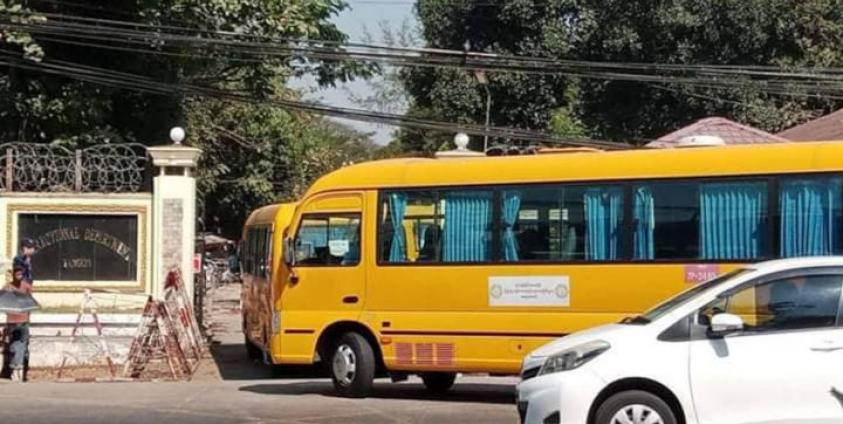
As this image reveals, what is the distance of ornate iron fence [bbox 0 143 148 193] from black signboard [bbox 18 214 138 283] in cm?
60

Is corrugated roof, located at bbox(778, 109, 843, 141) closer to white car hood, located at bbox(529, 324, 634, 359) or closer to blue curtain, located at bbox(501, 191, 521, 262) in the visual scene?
blue curtain, located at bbox(501, 191, 521, 262)

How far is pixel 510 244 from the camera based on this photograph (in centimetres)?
1452

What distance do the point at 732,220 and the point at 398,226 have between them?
3.86m

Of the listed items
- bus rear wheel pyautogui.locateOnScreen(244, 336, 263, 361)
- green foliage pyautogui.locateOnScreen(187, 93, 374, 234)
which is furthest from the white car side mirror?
green foliage pyautogui.locateOnScreen(187, 93, 374, 234)

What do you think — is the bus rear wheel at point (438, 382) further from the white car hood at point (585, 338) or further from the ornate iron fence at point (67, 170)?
the ornate iron fence at point (67, 170)

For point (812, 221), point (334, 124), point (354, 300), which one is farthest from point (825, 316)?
point (334, 124)

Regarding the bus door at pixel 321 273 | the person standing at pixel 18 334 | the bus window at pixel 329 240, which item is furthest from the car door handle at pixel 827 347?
the person standing at pixel 18 334

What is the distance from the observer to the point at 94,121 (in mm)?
24703

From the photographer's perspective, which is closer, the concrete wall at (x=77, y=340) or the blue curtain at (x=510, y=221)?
the blue curtain at (x=510, y=221)

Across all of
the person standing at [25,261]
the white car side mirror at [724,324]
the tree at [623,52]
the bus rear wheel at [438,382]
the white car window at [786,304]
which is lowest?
the bus rear wheel at [438,382]

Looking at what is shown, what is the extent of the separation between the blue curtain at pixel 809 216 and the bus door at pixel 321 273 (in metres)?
4.85

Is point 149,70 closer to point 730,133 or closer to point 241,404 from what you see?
point 730,133

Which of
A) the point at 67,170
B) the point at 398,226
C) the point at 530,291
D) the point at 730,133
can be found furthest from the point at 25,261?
the point at 730,133

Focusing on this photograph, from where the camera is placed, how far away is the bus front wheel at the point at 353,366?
14977 mm
